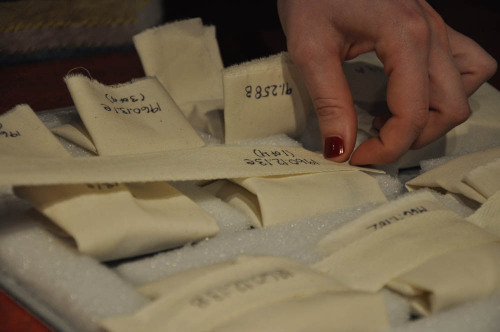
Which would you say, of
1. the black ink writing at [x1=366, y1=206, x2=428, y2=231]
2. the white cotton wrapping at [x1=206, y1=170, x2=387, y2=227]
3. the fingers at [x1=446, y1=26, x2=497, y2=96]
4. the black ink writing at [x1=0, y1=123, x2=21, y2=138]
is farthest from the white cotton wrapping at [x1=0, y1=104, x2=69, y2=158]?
the fingers at [x1=446, y1=26, x2=497, y2=96]

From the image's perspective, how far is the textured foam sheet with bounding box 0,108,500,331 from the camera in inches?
12.5

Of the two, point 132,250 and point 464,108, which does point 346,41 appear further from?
point 132,250

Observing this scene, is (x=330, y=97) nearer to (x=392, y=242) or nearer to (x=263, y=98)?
(x=263, y=98)

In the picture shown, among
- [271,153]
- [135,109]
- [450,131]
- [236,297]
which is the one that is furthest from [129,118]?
[450,131]

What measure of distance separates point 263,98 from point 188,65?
12cm

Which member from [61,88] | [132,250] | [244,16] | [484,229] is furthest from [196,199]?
[244,16]

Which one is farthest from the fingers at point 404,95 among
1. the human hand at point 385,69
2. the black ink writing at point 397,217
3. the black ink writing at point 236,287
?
the black ink writing at point 236,287

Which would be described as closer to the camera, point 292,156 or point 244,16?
point 292,156

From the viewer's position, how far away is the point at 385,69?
518 mm

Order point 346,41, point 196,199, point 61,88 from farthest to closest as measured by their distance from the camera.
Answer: point 61,88
point 346,41
point 196,199

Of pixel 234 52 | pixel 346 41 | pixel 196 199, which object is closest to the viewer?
pixel 196 199

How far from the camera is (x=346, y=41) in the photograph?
538mm

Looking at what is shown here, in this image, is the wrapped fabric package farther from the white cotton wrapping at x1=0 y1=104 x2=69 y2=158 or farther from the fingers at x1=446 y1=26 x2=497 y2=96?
the fingers at x1=446 y1=26 x2=497 y2=96

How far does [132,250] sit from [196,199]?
84 mm
